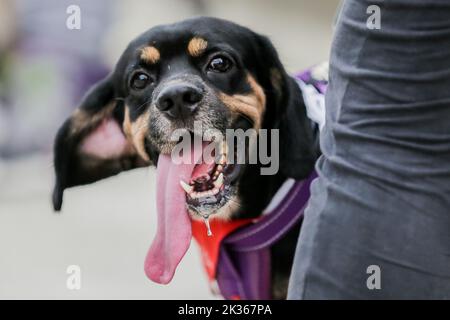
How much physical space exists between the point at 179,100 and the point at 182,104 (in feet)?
0.07

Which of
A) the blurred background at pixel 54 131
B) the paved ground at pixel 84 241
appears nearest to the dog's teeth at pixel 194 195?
the paved ground at pixel 84 241

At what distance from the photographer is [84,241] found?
13.3ft

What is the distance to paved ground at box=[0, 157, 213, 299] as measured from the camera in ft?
11.4

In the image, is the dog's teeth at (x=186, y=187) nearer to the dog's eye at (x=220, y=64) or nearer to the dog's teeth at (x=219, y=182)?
the dog's teeth at (x=219, y=182)

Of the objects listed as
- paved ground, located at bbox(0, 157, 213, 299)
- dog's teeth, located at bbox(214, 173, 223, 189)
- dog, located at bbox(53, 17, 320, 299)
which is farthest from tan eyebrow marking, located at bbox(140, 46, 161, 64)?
paved ground, located at bbox(0, 157, 213, 299)

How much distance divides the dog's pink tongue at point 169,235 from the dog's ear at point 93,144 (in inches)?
18.3

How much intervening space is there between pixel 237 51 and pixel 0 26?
3.61 m

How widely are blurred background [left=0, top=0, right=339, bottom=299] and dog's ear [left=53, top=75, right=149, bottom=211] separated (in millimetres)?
957

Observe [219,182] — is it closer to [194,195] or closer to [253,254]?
[194,195]

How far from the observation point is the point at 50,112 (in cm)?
547

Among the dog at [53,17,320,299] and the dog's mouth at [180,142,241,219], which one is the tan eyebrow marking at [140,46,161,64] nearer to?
the dog at [53,17,320,299]
